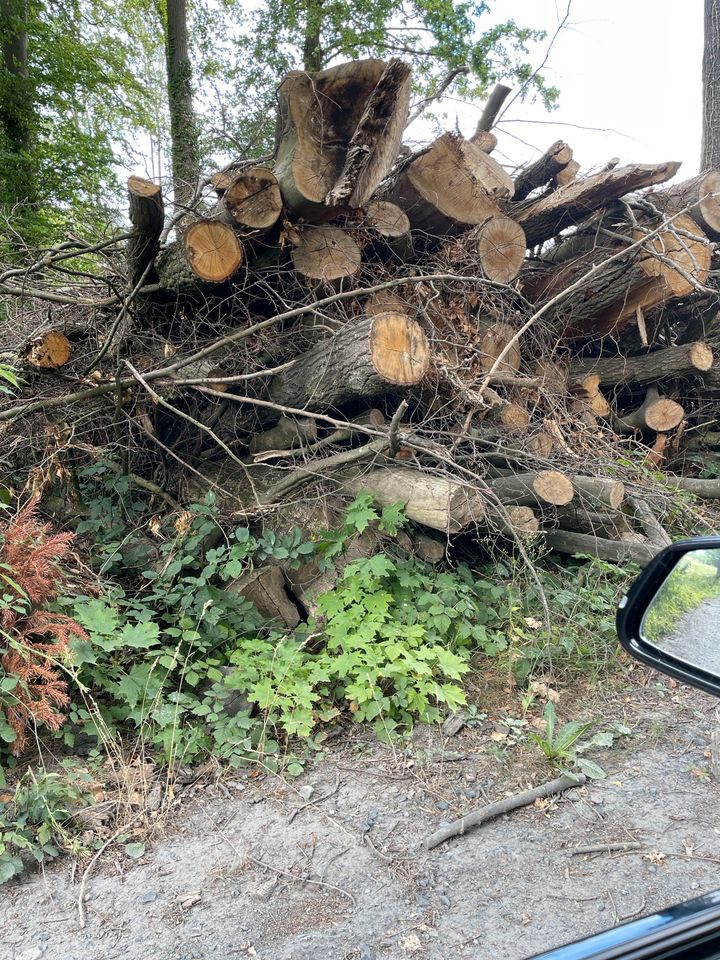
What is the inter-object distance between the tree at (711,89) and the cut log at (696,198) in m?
3.22

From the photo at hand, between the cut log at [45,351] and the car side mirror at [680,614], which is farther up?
the cut log at [45,351]

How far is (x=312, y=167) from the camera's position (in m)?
3.60

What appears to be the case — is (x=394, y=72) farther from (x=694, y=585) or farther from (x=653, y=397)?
(x=653, y=397)

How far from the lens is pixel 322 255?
3.96 metres

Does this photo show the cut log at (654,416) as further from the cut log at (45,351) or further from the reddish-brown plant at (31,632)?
the reddish-brown plant at (31,632)

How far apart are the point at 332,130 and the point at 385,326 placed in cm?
124

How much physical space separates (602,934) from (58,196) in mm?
10240

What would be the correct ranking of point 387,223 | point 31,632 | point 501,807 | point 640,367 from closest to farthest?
point 501,807 < point 31,632 < point 387,223 < point 640,367

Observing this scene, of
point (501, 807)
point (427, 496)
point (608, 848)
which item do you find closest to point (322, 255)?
point (427, 496)

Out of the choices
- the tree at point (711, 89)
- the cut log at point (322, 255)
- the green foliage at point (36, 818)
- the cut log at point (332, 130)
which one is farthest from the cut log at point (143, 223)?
the tree at point (711, 89)

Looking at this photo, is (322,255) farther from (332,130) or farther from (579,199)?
(579,199)

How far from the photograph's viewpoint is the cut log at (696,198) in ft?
16.0

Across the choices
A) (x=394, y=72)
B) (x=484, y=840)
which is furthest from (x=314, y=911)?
(x=394, y=72)

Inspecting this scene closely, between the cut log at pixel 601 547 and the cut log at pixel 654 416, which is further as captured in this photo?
the cut log at pixel 654 416
